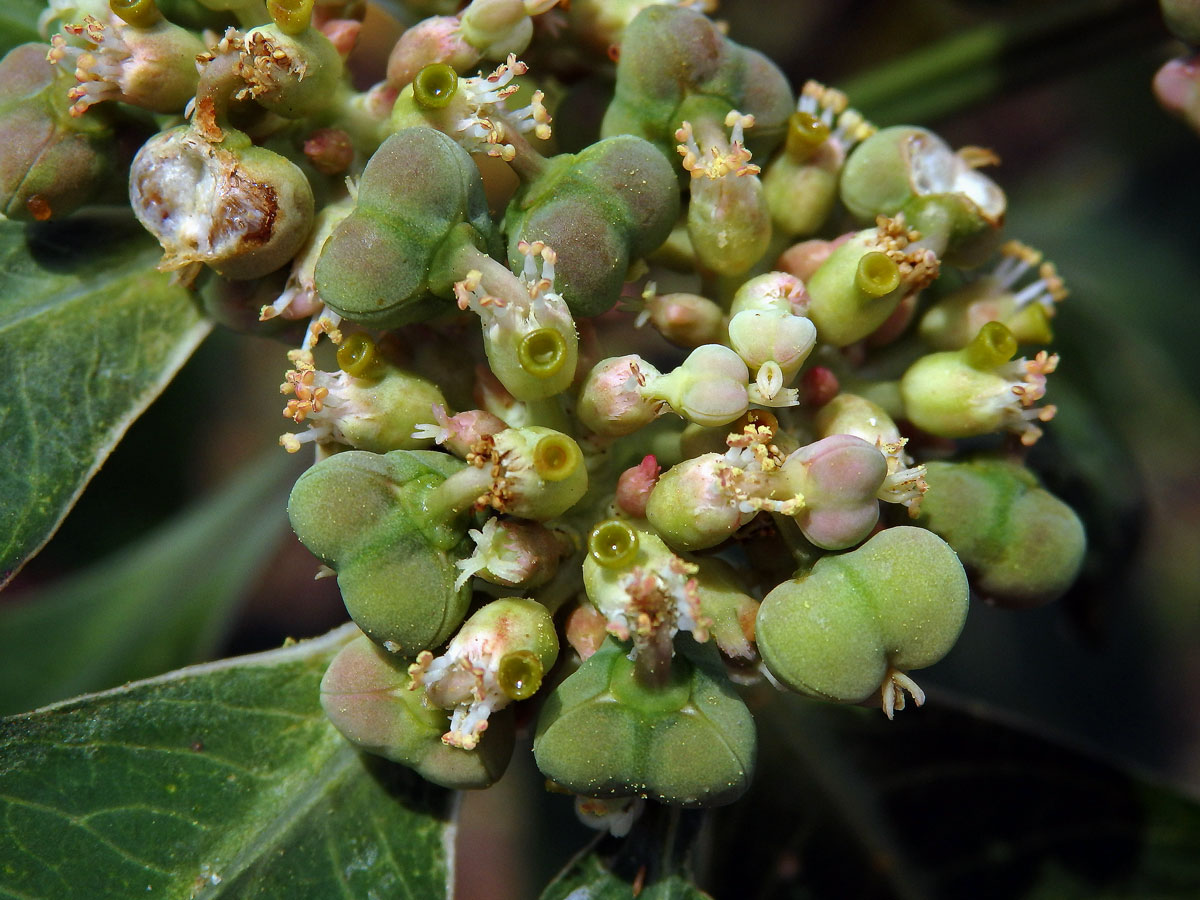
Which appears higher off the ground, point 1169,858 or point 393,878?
point 393,878

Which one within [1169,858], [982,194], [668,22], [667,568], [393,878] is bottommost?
[1169,858]

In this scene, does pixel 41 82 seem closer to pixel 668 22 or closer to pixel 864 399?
pixel 668 22

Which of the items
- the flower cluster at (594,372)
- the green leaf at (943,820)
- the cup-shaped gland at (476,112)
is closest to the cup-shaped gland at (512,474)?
the flower cluster at (594,372)

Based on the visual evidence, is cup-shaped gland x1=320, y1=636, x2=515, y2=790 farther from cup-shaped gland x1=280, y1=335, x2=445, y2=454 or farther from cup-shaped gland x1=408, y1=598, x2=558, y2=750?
cup-shaped gland x1=280, y1=335, x2=445, y2=454

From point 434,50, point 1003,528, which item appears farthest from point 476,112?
point 1003,528

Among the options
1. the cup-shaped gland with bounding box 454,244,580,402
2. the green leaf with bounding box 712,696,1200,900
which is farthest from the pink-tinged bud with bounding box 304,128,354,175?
the green leaf with bounding box 712,696,1200,900

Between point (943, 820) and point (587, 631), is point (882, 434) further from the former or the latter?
point (943, 820)

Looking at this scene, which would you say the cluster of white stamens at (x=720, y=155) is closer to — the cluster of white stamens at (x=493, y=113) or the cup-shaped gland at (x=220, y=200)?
the cluster of white stamens at (x=493, y=113)

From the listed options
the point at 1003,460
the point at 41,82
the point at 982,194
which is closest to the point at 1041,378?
the point at 1003,460
